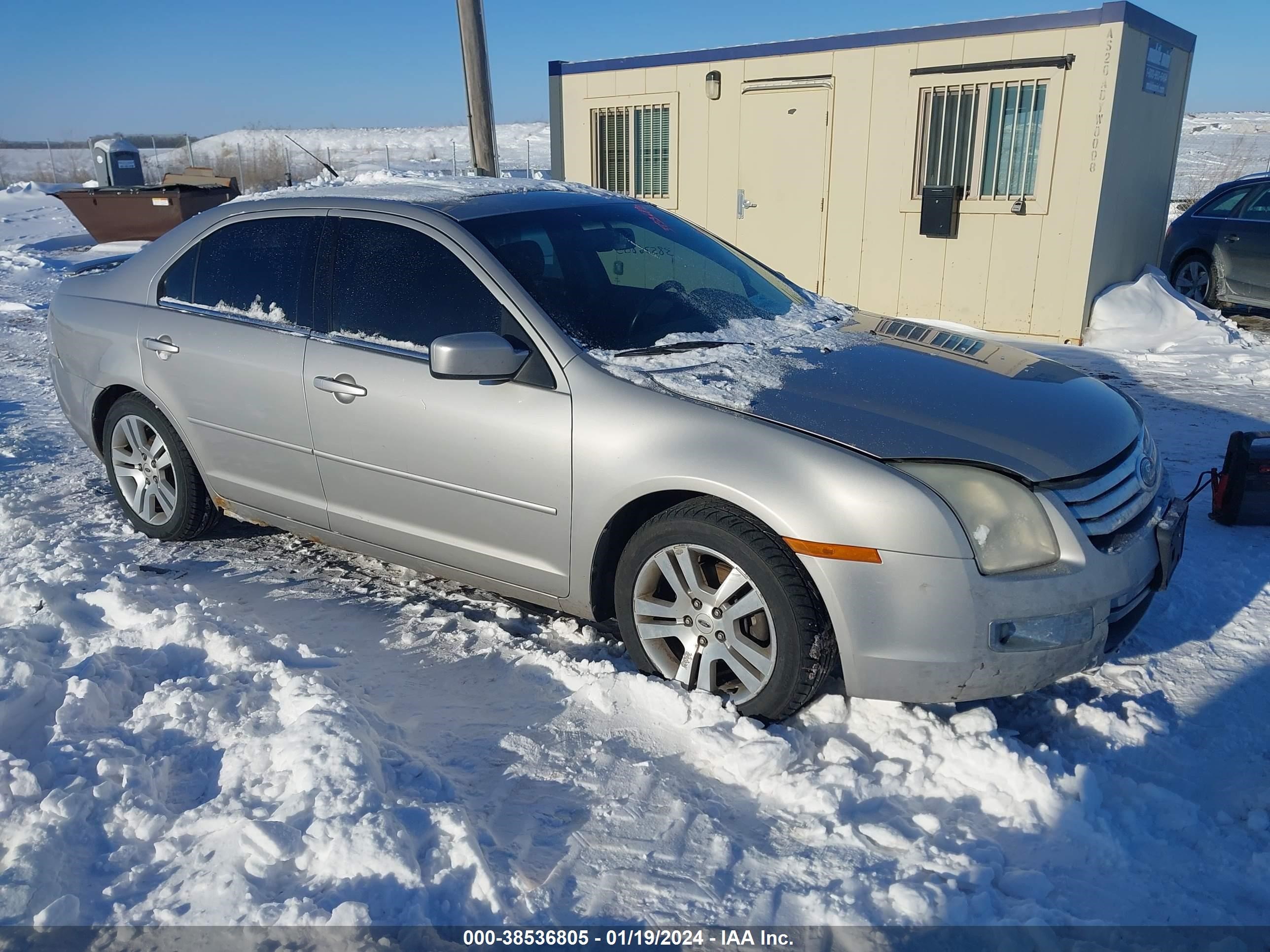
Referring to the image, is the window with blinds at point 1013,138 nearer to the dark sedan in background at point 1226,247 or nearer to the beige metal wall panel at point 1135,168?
the beige metal wall panel at point 1135,168

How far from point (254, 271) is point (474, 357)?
5.13ft

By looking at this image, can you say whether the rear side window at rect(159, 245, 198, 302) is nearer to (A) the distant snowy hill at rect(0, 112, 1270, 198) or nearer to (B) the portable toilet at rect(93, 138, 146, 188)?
(A) the distant snowy hill at rect(0, 112, 1270, 198)

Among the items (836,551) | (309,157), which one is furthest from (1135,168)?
(309,157)

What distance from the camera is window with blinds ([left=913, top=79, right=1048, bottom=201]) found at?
29.8 ft

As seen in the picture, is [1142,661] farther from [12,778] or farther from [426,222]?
[12,778]

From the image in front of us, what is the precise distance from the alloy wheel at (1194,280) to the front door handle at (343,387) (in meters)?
9.52

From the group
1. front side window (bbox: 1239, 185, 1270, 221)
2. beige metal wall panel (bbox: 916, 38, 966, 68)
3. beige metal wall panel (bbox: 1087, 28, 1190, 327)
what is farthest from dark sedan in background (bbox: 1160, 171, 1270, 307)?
beige metal wall panel (bbox: 916, 38, 966, 68)

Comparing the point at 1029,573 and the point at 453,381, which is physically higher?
the point at 453,381

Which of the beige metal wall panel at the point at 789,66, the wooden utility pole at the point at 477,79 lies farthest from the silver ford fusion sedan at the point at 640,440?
the beige metal wall panel at the point at 789,66

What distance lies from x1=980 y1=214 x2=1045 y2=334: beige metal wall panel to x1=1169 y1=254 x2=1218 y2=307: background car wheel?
85.4 inches

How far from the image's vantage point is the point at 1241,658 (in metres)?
3.55

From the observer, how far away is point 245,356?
4.16 meters

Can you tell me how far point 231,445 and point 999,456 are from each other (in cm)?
318

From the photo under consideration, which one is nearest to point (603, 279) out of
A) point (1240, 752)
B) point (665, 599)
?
point (665, 599)
